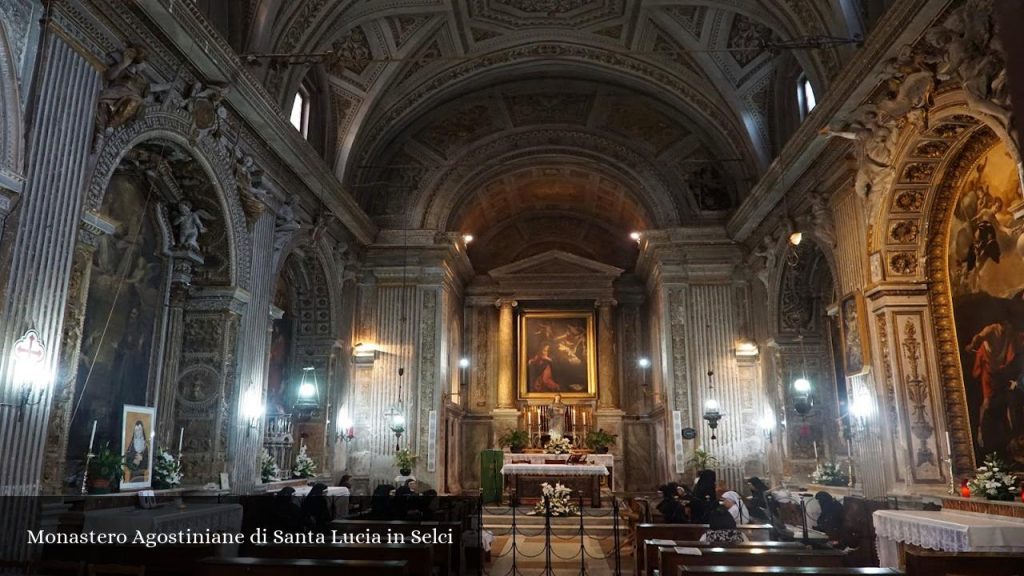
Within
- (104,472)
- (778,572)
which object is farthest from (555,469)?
(778,572)

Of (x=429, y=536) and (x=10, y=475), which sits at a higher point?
(x=10, y=475)

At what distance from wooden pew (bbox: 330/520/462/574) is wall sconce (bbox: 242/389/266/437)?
9.54 ft

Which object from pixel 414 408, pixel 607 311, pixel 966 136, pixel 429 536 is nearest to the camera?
pixel 429 536

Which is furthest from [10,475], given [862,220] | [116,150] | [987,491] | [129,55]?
[862,220]

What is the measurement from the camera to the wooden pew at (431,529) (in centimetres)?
844

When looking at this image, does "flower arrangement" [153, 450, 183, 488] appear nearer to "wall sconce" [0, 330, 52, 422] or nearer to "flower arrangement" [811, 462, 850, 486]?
"wall sconce" [0, 330, 52, 422]

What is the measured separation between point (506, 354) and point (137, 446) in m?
14.8

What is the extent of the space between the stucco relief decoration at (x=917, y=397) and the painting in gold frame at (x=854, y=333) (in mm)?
663

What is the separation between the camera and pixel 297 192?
13.7 m

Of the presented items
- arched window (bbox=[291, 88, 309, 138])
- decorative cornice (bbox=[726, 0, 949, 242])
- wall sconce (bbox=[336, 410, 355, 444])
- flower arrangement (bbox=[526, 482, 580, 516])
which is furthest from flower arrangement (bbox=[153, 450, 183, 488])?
decorative cornice (bbox=[726, 0, 949, 242])

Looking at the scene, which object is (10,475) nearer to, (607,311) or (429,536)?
(429,536)

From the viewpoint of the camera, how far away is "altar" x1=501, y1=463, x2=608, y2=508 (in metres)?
17.3

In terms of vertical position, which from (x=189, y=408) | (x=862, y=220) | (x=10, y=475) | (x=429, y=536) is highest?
(x=862, y=220)

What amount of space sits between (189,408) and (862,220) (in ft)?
34.4
